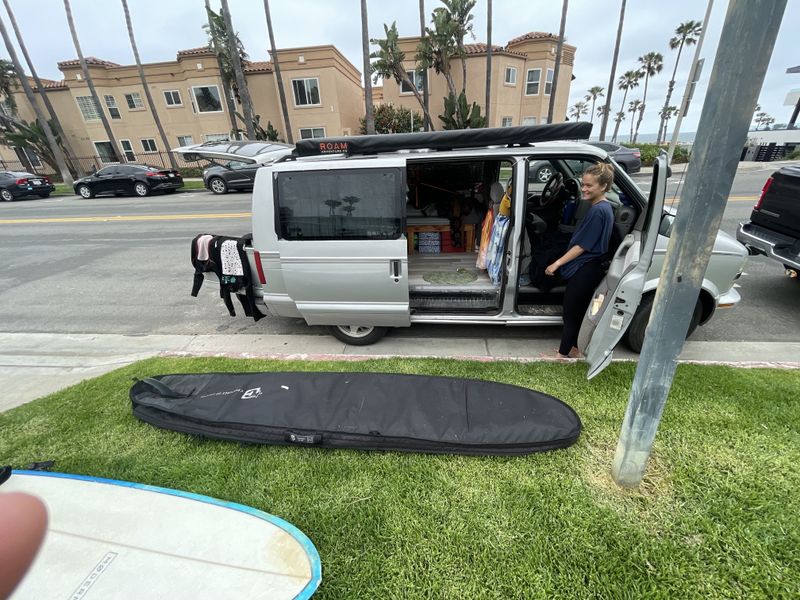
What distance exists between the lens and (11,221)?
1239cm

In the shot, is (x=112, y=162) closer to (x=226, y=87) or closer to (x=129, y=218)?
(x=226, y=87)

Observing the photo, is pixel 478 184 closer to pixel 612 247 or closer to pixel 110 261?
pixel 612 247

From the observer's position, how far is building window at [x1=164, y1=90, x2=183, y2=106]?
80.2 ft

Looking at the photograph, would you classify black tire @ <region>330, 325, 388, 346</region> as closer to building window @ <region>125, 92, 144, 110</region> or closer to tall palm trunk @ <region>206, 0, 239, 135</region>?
tall palm trunk @ <region>206, 0, 239, 135</region>

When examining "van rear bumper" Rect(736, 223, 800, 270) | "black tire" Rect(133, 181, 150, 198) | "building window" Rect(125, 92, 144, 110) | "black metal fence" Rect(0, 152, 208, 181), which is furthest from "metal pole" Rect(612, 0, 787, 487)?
"building window" Rect(125, 92, 144, 110)

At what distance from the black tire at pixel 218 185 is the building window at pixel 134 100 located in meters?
16.0

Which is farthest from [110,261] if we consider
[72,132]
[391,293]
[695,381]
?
[72,132]

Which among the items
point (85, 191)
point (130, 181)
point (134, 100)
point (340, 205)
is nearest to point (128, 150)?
point (134, 100)

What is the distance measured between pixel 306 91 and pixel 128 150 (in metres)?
14.1

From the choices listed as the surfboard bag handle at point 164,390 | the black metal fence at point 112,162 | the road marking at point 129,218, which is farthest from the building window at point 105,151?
the surfboard bag handle at point 164,390

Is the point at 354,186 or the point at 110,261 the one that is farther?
the point at 110,261

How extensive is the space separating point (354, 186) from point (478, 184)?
271 cm

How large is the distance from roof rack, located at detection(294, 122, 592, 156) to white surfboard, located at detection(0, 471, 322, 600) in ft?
10.0

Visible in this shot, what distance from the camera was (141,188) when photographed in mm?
16000
